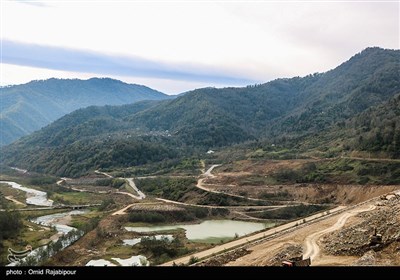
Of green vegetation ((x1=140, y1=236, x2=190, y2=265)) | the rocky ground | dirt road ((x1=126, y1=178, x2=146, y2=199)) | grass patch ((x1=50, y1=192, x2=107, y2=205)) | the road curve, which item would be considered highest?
the rocky ground

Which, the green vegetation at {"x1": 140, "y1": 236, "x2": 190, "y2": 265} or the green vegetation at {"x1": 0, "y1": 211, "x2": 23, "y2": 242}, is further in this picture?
the green vegetation at {"x1": 0, "y1": 211, "x2": 23, "y2": 242}

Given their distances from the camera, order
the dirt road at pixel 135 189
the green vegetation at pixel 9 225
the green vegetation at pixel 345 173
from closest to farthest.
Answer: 1. the green vegetation at pixel 9 225
2. the green vegetation at pixel 345 173
3. the dirt road at pixel 135 189

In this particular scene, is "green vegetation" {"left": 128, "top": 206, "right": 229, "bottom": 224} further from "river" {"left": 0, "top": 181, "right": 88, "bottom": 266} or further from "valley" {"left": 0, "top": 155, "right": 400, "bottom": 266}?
"river" {"left": 0, "top": 181, "right": 88, "bottom": 266}

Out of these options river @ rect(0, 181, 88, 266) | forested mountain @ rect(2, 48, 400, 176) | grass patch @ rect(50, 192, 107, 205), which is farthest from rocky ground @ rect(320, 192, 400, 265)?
grass patch @ rect(50, 192, 107, 205)

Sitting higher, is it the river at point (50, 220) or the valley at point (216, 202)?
the valley at point (216, 202)

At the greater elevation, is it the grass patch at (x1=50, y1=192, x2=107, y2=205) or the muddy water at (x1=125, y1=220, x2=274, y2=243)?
the muddy water at (x1=125, y1=220, x2=274, y2=243)

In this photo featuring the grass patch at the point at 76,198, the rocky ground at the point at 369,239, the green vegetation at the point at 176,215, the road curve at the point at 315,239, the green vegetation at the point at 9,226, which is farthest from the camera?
the grass patch at the point at 76,198

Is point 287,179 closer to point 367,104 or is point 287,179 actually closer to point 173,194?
point 173,194

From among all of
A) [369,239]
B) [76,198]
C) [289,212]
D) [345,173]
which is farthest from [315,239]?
[76,198]

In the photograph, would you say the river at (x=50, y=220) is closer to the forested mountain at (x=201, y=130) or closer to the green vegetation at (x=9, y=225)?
the green vegetation at (x=9, y=225)

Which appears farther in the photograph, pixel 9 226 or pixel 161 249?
pixel 9 226

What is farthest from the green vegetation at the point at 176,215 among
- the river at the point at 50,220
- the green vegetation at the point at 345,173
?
the green vegetation at the point at 345,173

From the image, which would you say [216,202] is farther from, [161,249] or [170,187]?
[161,249]
